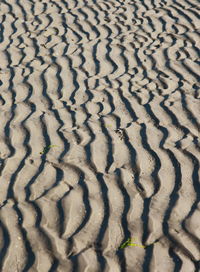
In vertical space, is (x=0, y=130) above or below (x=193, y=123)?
below

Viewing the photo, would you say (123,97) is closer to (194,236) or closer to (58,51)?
(58,51)

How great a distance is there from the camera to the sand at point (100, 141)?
399 cm

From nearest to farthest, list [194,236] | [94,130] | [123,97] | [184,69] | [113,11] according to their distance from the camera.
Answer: [194,236] → [94,130] → [123,97] → [184,69] → [113,11]

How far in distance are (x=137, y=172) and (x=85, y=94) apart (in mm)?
1848

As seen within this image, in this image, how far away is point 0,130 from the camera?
18.2 feet

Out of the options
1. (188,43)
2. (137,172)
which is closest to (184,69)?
(188,43)

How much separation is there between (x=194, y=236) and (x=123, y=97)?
2609 mm

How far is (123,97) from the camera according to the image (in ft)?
20.3

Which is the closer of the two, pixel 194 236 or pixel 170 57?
pixel 194 236

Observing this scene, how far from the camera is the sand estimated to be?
13.1ft

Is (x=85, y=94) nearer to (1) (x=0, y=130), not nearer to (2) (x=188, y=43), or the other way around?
(1) (x=0, y=130)

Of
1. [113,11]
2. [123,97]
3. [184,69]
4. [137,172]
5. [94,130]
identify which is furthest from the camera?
[113,11]

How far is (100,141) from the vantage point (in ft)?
17.4

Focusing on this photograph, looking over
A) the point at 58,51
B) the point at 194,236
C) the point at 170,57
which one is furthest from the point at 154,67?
the point at 194,236
